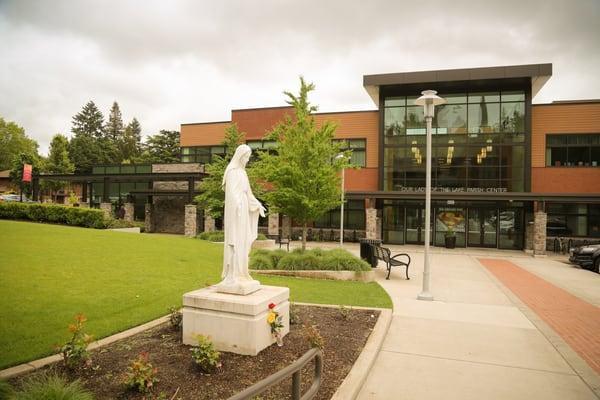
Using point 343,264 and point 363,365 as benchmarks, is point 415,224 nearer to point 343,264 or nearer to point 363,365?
point 343,264

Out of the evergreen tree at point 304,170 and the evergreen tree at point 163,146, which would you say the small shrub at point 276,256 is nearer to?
the evergreen tree at point 304,170

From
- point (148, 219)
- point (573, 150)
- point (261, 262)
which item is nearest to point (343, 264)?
point (261, 262)

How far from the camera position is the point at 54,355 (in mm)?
5227


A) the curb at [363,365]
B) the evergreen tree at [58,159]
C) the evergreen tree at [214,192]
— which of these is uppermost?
the evergreen tree at [58,159]

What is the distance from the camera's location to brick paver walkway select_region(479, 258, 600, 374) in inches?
270

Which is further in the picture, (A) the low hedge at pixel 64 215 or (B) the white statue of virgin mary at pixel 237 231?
(A) the low hedge at pixel 64 215

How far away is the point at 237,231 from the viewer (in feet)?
19.4

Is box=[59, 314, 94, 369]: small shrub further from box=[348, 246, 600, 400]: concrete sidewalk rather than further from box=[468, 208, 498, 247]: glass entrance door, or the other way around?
box=[468, 208, 498, 247]: glass entrance door

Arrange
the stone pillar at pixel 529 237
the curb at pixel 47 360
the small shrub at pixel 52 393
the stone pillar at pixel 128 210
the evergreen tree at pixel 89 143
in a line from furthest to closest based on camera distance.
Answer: the evergreen tree at pixel 89 143 → the stone pillar at pixel 128 210 → the stone pillar at pixel 529 237 → the curb at pixel 47 360 → the small shrub at pixel 52 393

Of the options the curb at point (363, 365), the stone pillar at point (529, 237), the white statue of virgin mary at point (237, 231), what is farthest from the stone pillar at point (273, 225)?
the white statue of virgin mary at point (237, 231)

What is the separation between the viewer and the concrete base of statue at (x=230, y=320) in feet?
17.8

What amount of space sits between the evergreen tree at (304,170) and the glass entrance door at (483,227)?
49.5 feet

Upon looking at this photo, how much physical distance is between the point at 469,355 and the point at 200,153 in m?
30.3

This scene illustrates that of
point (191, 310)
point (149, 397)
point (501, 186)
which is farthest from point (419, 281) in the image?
point (501, 186)
